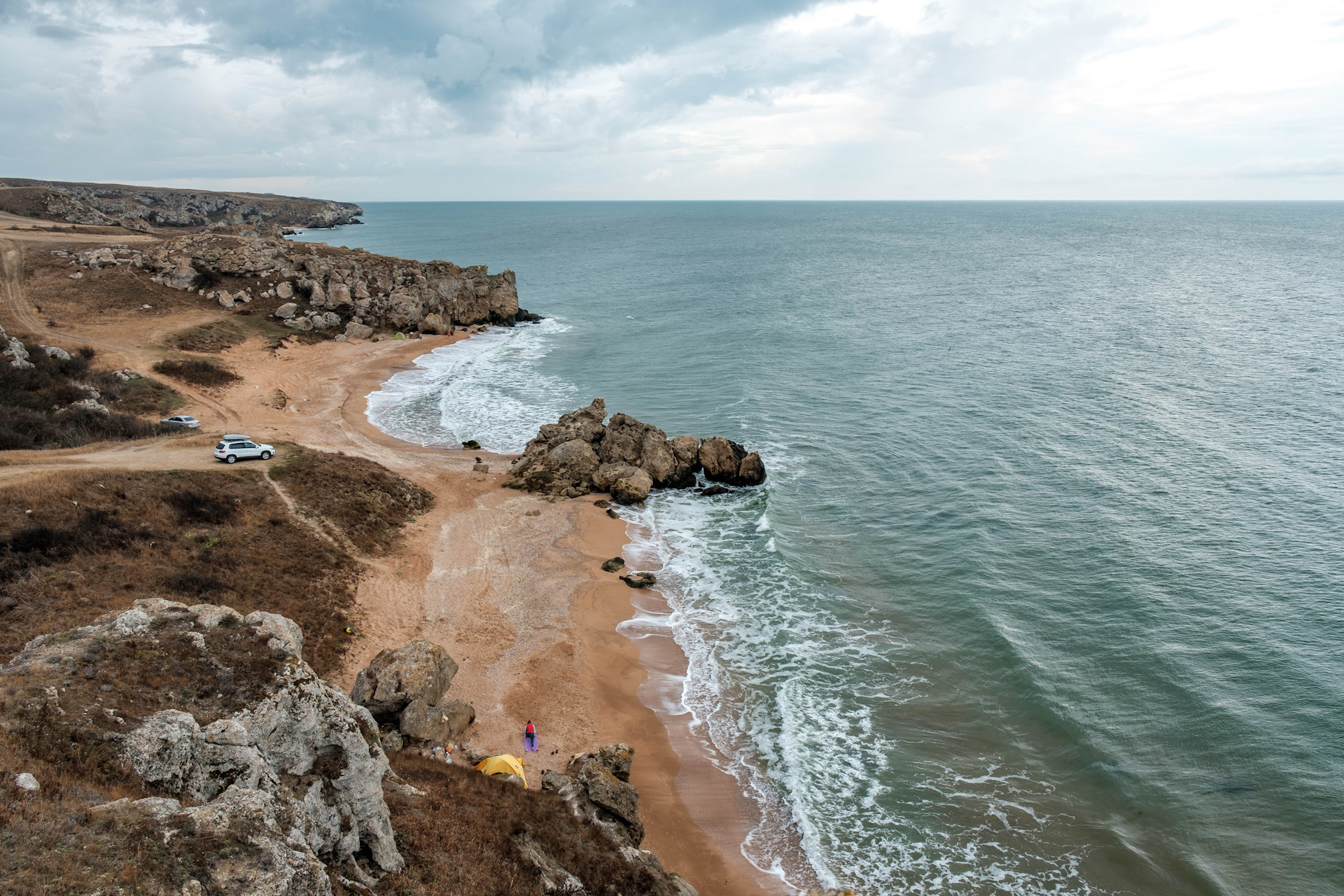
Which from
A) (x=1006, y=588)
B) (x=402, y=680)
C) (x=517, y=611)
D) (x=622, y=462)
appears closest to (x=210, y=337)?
(x=622, y=462)

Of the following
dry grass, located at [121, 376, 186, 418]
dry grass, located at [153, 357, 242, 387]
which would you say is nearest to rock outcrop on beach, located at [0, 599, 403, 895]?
dry grass, located at [121, 376, 186, 418]

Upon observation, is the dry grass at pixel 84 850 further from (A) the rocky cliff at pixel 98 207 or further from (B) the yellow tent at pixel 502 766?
(A) the rocky cliff at pixel 98 207

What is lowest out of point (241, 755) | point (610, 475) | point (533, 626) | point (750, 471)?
point (533, 626)

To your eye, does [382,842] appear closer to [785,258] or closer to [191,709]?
[191,709]

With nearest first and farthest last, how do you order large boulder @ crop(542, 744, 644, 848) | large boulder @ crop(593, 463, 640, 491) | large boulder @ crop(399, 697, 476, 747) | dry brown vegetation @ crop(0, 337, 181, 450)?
large boulder @ crop(542, 744, 644, 848) < large boulder @ crop(399, 697, 476, 747) < dry brown vegetation @ crop(0, 337, 181, 450) < large boulder @ crop(593, 463, 640, 491)

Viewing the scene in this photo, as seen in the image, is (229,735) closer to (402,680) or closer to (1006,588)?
(402,680)

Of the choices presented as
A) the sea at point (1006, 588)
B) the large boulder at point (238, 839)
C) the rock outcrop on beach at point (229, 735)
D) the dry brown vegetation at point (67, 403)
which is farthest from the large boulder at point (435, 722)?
the dry brown vegetation at point (67, 403)

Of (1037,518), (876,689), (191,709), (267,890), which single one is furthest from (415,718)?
(1037,518)

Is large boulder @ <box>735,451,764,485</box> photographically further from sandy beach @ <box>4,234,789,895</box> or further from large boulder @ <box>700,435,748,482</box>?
sandy beach @ <box>4,234,789,895</box>
